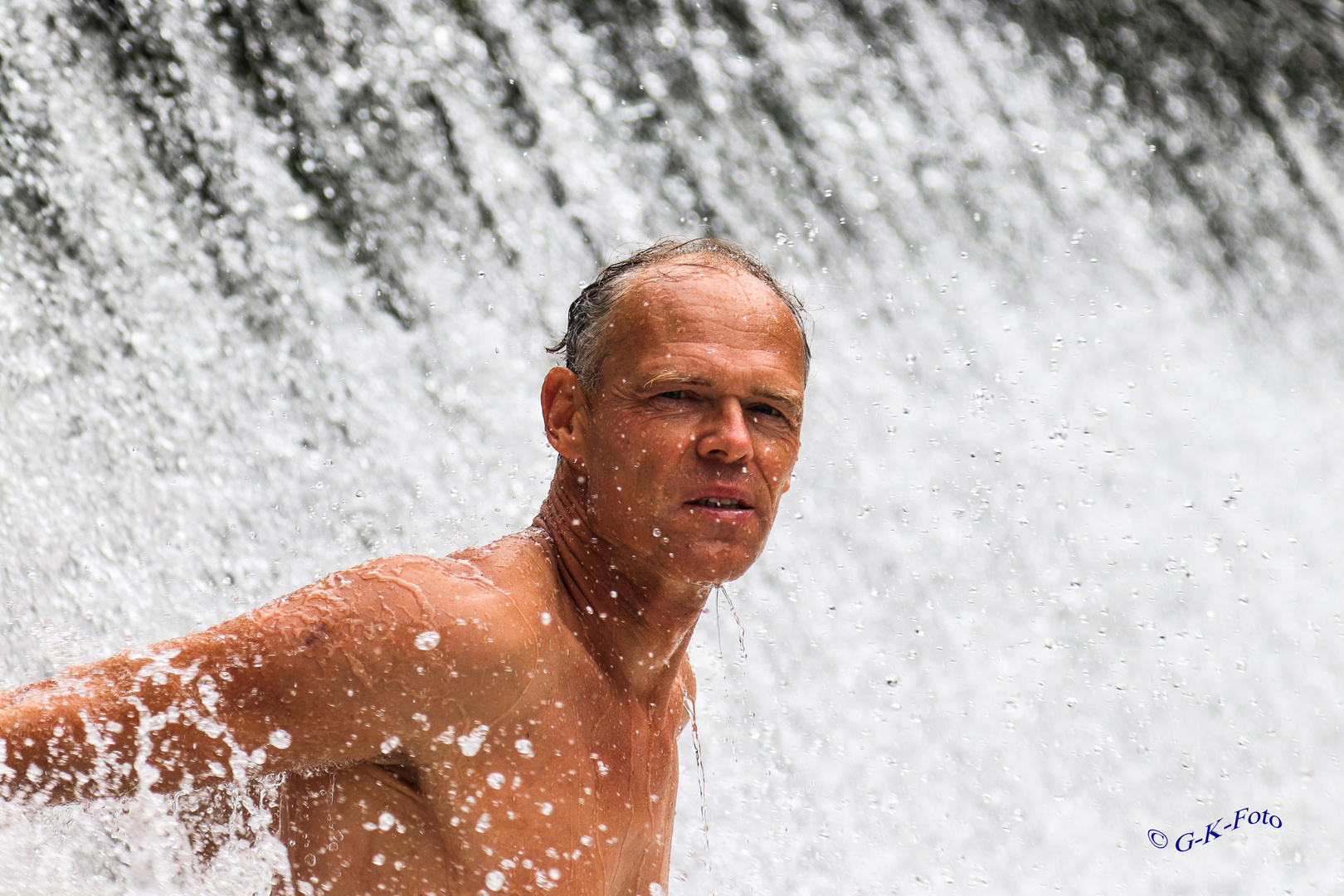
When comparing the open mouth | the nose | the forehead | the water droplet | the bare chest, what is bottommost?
the bare chest

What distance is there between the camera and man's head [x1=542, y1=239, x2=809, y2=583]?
154cm

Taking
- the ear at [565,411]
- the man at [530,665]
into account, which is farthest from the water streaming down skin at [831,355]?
the ear at [565,411]

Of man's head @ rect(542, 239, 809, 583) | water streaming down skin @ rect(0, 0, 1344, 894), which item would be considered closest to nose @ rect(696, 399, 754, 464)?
man's head @ rect(542, 239, 809, 583)

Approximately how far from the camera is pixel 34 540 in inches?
137

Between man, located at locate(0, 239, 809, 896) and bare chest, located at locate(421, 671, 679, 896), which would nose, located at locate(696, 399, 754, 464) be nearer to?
man, located at locate(0, 239, 809, 896)

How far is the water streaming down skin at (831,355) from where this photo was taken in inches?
151

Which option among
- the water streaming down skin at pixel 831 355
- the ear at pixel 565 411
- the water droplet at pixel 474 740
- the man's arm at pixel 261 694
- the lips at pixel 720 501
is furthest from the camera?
the water streaming down skin at pixel 831 355

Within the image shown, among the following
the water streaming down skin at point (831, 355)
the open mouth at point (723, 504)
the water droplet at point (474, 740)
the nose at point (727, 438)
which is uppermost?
the nose at point (727, 438)

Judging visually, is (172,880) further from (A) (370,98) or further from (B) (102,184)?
(A) (370,98)

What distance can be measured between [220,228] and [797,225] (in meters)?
1.96

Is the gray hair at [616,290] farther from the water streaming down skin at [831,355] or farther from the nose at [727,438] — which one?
the water streaming down skin at [831,355]

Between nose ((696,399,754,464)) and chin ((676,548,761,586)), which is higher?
nose ((696,399,754,464))

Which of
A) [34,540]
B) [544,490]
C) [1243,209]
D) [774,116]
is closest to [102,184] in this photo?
[34,540]

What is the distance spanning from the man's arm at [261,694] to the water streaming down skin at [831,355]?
205 cm
